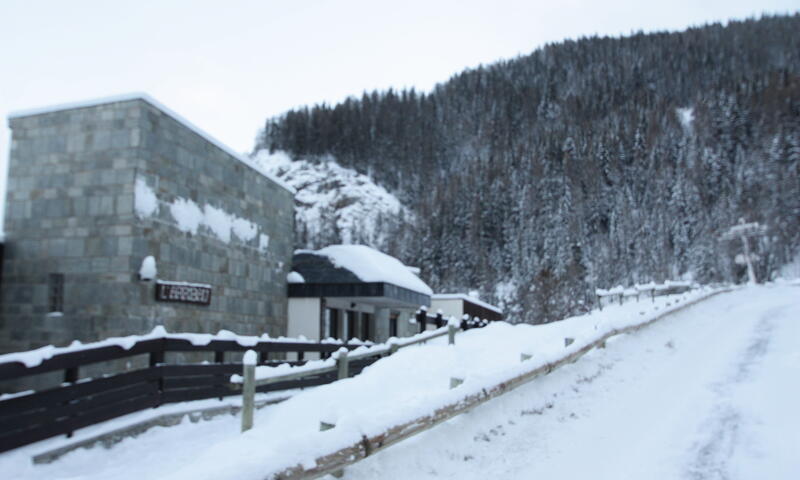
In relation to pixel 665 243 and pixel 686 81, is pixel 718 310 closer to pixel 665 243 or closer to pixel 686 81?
pixel 665 243

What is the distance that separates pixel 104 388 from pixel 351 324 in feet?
47.7

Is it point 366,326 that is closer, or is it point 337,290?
point 337,290

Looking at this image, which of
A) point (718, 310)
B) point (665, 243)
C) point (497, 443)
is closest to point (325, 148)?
point (665, 243)

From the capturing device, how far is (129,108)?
13.4m

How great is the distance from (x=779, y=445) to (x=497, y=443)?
3002mm

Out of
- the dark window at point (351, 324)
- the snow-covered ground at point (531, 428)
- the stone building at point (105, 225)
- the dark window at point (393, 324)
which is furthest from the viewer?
the dark window at point (393, 324)

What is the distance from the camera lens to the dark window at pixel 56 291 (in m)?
13.4

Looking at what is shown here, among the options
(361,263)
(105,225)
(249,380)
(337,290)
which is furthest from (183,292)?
(249,380)

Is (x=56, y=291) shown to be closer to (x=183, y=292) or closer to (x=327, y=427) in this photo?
(x=183, y=292)

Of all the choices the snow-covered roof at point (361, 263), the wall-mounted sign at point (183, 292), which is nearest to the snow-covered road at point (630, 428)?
the wall-mounted sign at point (183, 292)

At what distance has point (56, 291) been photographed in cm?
1346

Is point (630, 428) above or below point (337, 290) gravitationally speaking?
below

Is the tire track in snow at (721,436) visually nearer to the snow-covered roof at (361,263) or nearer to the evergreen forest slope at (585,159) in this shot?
the snow-covered roof at (361,263)

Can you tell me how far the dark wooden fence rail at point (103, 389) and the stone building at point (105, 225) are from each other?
373 centimetres
